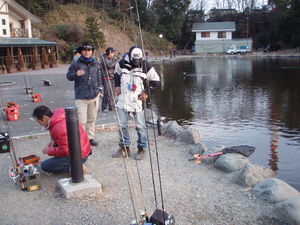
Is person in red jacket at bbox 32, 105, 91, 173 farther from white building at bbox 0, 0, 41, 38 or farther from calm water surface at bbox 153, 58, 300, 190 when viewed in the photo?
white building at bbox 0, 0, 41, 38

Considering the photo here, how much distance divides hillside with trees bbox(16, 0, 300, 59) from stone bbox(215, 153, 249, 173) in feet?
117

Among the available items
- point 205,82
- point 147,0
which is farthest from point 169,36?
point 205,82

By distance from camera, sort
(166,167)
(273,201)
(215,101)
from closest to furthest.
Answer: (273,201)
(166,167)
(215,101)

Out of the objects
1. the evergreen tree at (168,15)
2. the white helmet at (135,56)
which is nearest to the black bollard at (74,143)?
the white helmet at (135,56)

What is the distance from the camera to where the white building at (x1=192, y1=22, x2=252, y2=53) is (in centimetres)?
6694

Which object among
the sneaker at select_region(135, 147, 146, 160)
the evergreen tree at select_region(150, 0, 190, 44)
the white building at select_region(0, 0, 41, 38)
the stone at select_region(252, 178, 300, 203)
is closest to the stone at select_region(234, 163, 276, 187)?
the stone at select_region(252, 178, 300, 203)

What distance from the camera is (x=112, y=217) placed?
410 cm

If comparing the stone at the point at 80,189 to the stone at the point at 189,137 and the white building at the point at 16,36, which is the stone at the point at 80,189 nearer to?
the stone at the point at 189,137

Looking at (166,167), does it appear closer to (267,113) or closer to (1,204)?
(1,204)

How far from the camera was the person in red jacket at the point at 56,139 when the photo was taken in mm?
5051

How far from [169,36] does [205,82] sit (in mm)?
43725

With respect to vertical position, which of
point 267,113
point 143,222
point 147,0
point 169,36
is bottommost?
point 267,113

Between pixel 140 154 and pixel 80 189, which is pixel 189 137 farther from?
pixel 80 189

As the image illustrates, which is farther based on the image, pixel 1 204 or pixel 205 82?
pixel 205 82
